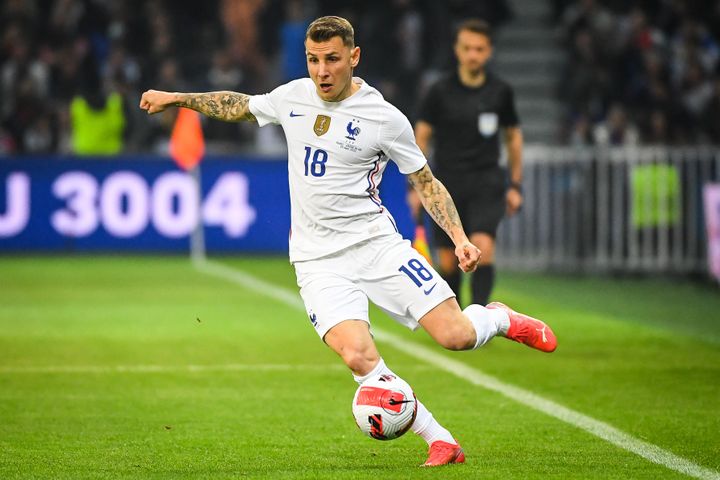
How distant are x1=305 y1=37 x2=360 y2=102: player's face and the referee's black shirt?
458 cm

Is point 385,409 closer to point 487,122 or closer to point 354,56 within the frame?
point 354,56

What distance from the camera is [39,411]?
337 inches

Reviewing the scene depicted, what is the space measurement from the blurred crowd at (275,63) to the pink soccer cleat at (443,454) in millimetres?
15213

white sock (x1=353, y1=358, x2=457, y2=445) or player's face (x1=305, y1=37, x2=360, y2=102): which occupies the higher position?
player's face (x1=305, y1=37, x2=360, y2=102)

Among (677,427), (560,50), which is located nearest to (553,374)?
(677,427)

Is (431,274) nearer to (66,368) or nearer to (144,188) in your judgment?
(66,368)

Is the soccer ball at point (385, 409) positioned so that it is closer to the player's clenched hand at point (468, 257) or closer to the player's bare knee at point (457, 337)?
the player's bare knee at point (457, 337)

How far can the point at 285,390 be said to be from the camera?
31.1 ft

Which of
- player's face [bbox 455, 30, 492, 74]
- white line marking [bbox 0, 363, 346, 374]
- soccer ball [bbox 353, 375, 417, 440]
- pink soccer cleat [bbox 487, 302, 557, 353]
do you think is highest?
player's face [bbox 455, 30, 492, 74]

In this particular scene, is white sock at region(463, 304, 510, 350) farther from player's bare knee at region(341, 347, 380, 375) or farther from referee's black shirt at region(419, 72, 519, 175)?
referee's black shirt at region(419, 72, 519, 175)

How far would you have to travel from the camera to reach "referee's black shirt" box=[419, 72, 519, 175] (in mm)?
11508

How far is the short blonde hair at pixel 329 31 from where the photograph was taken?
690 cm

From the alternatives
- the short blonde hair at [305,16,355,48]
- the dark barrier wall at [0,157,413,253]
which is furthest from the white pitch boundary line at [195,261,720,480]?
the dark barrier wall at [0,157,413,253]

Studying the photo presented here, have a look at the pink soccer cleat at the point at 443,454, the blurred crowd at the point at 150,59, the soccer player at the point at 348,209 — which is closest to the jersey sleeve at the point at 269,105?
the soccer player at the point at 348,209
